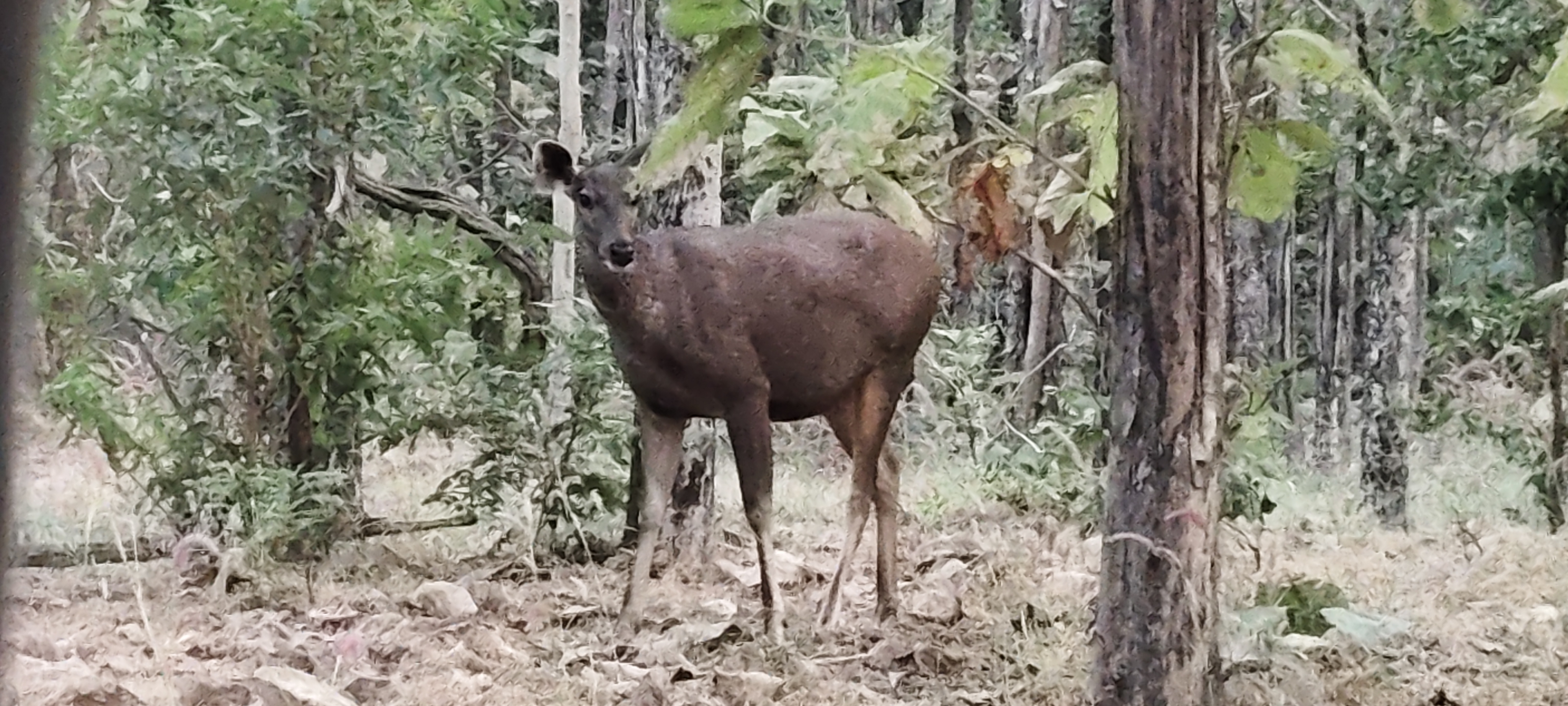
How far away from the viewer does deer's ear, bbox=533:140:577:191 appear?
454 centimetres

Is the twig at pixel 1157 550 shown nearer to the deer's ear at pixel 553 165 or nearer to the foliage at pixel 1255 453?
the foliage at pixel 1255 453

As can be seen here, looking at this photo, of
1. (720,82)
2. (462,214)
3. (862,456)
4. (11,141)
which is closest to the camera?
(11,141)

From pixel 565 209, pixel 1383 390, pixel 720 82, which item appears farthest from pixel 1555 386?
pixel 720 82

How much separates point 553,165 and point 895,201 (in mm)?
1260

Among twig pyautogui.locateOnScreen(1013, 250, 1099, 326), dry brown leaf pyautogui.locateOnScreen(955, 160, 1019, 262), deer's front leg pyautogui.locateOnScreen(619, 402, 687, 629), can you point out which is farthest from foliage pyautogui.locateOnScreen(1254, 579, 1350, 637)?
deer's front leg pyautogui.locateOnScreen(619, 402, 687, 629)

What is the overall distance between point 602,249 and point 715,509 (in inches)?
87.1

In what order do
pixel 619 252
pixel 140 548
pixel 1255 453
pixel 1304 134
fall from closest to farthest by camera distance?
pixel 1304 134 → pixel 619 252 → pixel 140 548 → pixel 1255 453

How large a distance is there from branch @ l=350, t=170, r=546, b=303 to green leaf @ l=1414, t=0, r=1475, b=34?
380 centimetres

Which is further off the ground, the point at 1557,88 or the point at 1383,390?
the point at 1557,88

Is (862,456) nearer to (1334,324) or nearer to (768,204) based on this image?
(768,204)

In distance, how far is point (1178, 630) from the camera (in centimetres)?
304

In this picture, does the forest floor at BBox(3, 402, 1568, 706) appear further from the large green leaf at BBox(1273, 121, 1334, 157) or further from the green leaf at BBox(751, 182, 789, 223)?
the green leaf at BBox(751, 182, 789, 223)

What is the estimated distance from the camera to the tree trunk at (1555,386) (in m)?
6.75

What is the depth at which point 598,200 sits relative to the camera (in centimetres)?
450
